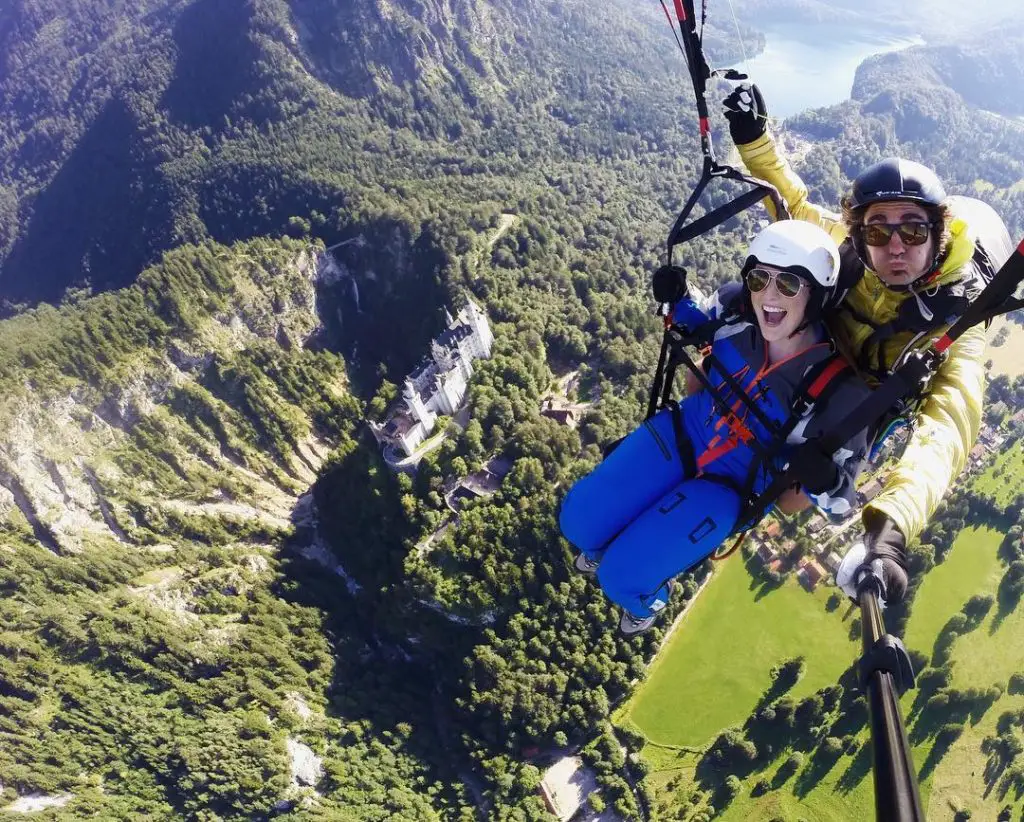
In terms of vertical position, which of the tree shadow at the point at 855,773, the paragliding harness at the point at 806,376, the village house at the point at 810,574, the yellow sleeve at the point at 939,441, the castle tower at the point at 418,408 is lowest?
the tree shadow at the point at 855,773

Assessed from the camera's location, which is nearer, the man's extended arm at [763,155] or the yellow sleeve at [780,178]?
the man's extended arm at [763,155]

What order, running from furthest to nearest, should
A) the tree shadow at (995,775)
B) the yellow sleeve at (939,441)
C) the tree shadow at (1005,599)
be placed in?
the tree shadow at (1005,599)
the tree shadow at (995,775)
the yellow sleeve at (939,441)

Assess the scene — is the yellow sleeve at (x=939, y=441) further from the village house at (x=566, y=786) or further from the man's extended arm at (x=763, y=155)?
the village house at (x=566, y=786)

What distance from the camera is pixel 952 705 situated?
2744 centimetres

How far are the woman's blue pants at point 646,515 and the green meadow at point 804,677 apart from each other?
86.9 ft

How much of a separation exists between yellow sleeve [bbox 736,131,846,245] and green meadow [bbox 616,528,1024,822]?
28.5 metres

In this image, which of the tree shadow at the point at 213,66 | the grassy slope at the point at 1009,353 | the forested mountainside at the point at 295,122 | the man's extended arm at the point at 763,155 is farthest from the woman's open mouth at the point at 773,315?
the tree shadow at the point at 213,66

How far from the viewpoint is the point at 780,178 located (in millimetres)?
6223

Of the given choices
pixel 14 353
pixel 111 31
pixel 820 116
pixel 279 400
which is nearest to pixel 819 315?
pixel 279 400

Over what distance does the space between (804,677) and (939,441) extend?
3049 centimetres

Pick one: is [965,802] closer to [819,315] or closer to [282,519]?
[819,315]

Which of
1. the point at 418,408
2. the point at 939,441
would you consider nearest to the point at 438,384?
the point at 418,408

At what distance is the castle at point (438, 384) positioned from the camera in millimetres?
35094

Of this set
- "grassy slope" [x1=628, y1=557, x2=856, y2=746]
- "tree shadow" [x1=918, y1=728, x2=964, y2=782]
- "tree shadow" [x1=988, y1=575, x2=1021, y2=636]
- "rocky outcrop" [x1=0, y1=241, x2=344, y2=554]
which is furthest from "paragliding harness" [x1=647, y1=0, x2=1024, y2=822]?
"rocky outcrop" [x1=0, y1=241, x2=344, y2=554]
